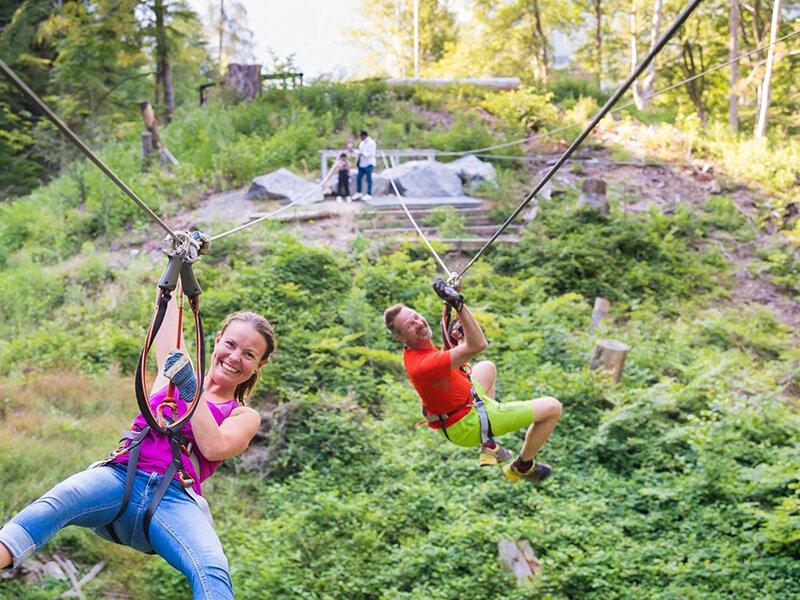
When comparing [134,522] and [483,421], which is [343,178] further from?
[134,522]

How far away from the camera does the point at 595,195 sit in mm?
15641

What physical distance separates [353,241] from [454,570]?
7.26m

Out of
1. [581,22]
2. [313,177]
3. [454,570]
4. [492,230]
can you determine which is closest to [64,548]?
[454,570]

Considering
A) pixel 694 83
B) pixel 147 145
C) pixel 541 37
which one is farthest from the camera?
pixel 541 37

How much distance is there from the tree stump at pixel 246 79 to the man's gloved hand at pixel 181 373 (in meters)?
20.0

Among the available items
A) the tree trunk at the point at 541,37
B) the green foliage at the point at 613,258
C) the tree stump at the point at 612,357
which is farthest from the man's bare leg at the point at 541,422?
the tree trunk at the point at 541,37

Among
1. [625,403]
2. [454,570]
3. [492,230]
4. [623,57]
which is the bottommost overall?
[454,570]

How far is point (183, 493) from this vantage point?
3.31 meters

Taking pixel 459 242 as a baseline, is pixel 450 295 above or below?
above

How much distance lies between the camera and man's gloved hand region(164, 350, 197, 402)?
3139 millimetres

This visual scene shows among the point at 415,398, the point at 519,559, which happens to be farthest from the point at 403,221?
the point at 519,559

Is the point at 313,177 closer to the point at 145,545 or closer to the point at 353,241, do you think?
the point at 353,241

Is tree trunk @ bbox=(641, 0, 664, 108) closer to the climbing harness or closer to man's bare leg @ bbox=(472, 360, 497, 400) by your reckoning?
man's bare leg @ bbox=(472, 360, 497, 400)

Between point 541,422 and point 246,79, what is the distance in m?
18.6
